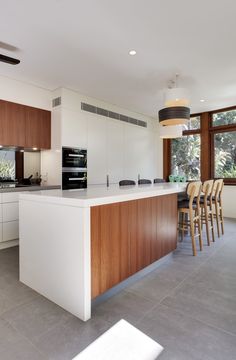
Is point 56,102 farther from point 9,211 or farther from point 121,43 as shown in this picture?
point 9,211

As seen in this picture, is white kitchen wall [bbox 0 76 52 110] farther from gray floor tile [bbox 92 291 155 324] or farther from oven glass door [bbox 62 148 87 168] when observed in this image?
gray floor tile [bbox 92 291 155 324]

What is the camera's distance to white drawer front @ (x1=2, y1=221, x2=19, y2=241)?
11.4ft

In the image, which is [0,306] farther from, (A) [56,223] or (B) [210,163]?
(B) [210,163]

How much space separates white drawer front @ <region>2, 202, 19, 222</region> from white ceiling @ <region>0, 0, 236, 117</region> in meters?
2.21

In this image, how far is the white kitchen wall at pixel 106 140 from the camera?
14.4 ft

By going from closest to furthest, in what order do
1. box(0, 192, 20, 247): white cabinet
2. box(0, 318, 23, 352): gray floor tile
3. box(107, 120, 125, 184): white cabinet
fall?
box(0, 318, 23, 352): gray floor tile, box(0, 192, 20, 247): white cabinet, box(107, 120, 125, 184): white cabinet

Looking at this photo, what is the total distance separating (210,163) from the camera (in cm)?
619

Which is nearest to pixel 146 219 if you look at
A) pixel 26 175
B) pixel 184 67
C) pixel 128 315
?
pixel 128 315

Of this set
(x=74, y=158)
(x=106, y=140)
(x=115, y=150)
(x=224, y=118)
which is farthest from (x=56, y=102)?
(x=224, y=118)

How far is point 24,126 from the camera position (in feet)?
13.3

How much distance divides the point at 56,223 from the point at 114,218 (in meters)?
0.50

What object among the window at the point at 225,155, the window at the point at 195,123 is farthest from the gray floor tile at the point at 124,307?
the window at the point at 195,123

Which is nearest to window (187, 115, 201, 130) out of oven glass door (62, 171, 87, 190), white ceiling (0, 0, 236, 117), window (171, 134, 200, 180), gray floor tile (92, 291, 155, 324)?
window (171, 134, 200, 180)

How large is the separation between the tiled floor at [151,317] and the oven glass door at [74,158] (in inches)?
91.5
